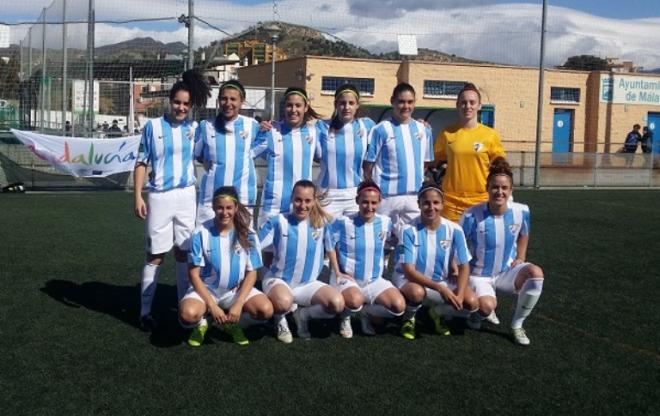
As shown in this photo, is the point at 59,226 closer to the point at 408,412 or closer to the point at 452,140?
the point at 452,140

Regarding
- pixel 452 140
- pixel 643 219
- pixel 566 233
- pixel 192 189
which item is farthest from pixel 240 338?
pixel 643 219

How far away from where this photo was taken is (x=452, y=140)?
211 inches

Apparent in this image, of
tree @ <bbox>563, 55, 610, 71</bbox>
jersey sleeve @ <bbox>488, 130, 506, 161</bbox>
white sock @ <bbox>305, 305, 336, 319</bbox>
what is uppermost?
tree @ <bbox>563, 55, 610, 71</bbox>

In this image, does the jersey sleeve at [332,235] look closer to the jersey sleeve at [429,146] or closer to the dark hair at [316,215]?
the dark hair at [316,215]

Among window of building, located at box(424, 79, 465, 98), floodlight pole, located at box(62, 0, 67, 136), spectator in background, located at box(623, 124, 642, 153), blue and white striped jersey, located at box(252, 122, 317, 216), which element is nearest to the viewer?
blue and white striped jersey, located at box(252, 122, 317, 216)

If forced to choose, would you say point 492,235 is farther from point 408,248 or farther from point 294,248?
point 294,248

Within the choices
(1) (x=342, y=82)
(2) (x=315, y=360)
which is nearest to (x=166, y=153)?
(2) (x=315, y=360)

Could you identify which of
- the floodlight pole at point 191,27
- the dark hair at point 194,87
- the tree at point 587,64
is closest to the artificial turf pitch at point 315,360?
the dark hair at point 194,87

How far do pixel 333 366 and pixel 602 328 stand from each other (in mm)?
2084

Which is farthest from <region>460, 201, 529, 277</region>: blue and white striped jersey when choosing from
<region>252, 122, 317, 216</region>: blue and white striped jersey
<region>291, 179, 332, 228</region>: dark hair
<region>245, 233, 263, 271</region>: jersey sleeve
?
<region>245, 233, 263, 271</region>: jersey sleeve

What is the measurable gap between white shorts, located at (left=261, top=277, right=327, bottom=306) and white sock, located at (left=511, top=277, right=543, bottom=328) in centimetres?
129

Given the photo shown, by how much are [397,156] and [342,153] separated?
39 centimetres

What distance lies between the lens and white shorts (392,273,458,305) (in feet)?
16.3

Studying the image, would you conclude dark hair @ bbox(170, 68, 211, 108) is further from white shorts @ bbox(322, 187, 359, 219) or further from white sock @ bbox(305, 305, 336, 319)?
white sock @ bbox(305, 305, 336, 319)
